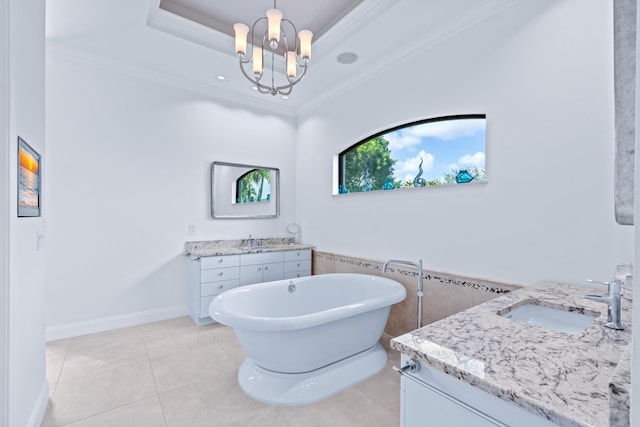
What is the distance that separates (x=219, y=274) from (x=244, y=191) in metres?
1.19

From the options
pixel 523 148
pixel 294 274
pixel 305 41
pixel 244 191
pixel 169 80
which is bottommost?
pixel 294 274

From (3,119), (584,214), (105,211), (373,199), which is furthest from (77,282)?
(584,214)

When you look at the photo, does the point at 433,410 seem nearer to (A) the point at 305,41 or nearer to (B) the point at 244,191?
(A) the point at 305,41

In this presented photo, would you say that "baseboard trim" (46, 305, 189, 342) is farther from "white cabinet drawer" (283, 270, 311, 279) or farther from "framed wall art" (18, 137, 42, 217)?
"framed wall art" (18, 137, 42, 217)

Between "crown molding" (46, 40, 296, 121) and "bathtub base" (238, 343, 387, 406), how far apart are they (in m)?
3.07

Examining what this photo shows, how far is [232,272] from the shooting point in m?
3.36

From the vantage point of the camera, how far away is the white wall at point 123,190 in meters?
2.86

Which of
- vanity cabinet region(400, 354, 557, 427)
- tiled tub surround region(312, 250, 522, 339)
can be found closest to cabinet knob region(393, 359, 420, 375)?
vanity cabinet region(400, 354, 557, 427)

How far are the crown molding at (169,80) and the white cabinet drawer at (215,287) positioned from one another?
87.8 inches

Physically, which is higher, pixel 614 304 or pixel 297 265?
pixel 614 304

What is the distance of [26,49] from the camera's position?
148cm

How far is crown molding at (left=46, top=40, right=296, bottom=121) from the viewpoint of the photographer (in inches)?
113

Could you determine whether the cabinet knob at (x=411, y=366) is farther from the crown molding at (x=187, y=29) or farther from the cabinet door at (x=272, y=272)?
the crown molding at (x=187, y=29)

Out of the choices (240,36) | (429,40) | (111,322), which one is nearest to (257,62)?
(240,36)
